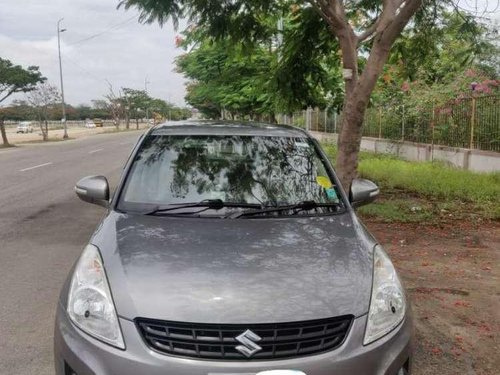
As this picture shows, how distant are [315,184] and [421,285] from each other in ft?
6.97

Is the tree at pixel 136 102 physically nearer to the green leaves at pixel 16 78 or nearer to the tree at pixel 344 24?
the green leaves at pixel 16 78

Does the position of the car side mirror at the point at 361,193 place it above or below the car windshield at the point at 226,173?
below

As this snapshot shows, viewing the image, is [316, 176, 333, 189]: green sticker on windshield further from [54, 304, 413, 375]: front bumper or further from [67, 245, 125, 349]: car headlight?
[67, 245, 125, 349]: car headlight

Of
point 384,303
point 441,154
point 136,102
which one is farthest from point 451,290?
point 136,102

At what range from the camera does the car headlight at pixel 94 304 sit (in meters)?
2.50

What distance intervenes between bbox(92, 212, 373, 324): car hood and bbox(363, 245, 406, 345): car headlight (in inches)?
1.9

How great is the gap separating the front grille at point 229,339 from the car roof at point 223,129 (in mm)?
2012

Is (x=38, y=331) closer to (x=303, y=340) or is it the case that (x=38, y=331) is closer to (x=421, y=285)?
(x=303, y=340)

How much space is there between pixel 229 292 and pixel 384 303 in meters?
0.76

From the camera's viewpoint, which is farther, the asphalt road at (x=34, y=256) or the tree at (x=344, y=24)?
the tree at (x=344, y=24)

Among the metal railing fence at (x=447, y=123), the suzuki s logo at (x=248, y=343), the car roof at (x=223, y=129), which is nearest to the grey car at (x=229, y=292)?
the suzuki s logo at (x=248, y=343)

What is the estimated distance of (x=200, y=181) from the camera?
380cm

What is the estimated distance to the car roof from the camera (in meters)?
4.20

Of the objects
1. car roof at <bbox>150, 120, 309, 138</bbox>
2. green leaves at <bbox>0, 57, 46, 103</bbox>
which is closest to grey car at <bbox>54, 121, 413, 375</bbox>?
car roof at <bbox>150, 120, 309, 138</bbox>
